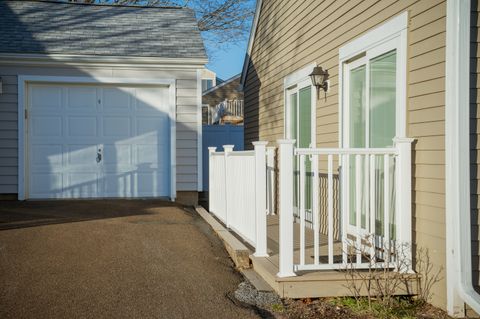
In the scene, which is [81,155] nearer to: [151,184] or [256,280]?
[151,184]

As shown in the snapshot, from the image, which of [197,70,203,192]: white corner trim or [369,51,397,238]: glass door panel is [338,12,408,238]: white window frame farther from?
[197,70,203,192]: white corner trim

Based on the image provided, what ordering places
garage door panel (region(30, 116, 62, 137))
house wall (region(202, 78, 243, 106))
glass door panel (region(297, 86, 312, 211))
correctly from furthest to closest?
1. house wall (region(202, 78, 243, 106))
2. garage door panel (region(30, 116, 62, 137))
3. glass door panel (region(297, 86, 312, 211))

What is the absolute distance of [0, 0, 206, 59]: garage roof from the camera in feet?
35.9

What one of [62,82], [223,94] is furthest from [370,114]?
A: [223,94]

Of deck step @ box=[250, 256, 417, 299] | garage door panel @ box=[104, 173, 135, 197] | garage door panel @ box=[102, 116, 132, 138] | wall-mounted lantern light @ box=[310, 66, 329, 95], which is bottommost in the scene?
deck step @ box=[250, 256, 417, 299]

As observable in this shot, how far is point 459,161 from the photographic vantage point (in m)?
4.37

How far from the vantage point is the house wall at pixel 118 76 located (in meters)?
10.6

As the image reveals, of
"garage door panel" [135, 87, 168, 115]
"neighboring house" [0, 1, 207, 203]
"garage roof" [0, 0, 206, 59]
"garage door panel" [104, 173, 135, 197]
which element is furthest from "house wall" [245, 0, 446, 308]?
"garage door panel" [104, 173, 135, 197]

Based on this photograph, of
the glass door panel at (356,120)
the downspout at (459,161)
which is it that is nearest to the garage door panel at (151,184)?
the glass door panel at (356,120)

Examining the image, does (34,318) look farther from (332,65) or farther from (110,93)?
(110,93)

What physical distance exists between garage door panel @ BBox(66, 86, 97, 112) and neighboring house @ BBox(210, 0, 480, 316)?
4.49m

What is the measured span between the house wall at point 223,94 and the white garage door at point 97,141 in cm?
1737

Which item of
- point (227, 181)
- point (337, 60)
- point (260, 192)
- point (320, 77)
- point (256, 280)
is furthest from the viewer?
point (227, 181)

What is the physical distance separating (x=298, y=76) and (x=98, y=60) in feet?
14.0
